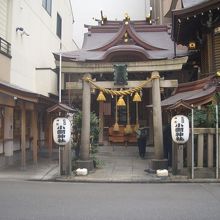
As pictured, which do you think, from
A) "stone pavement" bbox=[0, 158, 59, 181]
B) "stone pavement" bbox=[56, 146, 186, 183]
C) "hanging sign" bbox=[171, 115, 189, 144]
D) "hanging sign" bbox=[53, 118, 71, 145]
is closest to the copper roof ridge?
"stone pavement" bbox=[56, 146, 186, 183]

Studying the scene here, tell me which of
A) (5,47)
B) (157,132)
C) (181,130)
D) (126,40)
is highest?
(126,40)

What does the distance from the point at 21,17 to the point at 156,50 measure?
7794 mm

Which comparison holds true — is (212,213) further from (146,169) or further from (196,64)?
(196,64)

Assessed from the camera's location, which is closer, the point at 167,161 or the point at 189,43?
the point at 167,161

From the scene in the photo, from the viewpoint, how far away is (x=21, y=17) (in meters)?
18.9

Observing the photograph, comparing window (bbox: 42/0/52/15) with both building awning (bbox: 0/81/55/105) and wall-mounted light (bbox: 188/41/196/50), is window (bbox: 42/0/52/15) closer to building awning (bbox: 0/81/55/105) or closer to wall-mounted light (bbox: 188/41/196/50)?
building awning (bbox: 0/81/55/105)

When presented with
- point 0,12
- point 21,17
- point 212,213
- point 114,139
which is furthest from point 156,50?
point 212,213

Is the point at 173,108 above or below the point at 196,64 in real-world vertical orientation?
below

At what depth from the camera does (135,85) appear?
16.0m

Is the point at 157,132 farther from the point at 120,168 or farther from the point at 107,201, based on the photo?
the point at 107,201

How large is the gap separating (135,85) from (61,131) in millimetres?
4007

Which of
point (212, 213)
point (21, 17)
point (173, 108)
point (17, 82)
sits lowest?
point (212, 213)

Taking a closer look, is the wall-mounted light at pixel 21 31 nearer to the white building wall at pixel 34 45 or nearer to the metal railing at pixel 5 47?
the white building wall at pixel 34 45

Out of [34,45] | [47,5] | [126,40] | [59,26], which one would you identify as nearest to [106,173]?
[34,45]
